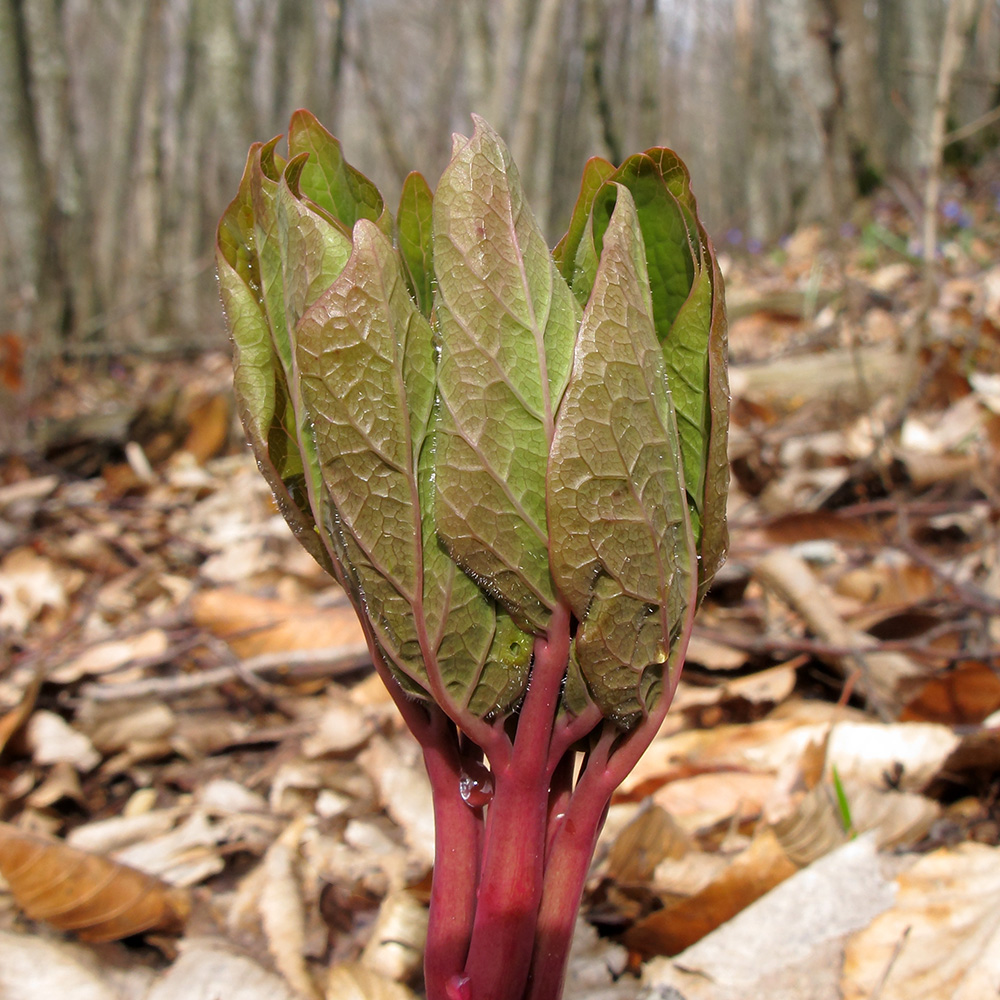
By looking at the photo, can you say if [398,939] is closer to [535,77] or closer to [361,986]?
[361,986]

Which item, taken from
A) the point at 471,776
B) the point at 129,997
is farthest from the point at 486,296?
the point at 129,997

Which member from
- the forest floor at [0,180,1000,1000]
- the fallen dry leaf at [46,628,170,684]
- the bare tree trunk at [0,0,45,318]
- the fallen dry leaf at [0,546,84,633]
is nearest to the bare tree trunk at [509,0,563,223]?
the forest floor at [0,180,1000,1000]

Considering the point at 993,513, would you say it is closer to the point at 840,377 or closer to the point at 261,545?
the point at 840,377

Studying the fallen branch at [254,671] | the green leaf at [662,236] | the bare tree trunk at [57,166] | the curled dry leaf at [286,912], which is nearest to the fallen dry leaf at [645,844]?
the curled dry leaf at [286,912]

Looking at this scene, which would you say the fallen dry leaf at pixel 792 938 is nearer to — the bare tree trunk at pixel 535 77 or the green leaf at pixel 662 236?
the green leaf at pixel 662 236

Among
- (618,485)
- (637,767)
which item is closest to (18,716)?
(637,767)

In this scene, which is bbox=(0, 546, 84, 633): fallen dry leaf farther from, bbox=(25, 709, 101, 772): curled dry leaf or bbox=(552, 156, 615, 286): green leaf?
bbox=(552, 156, 615, 286): green leaf
